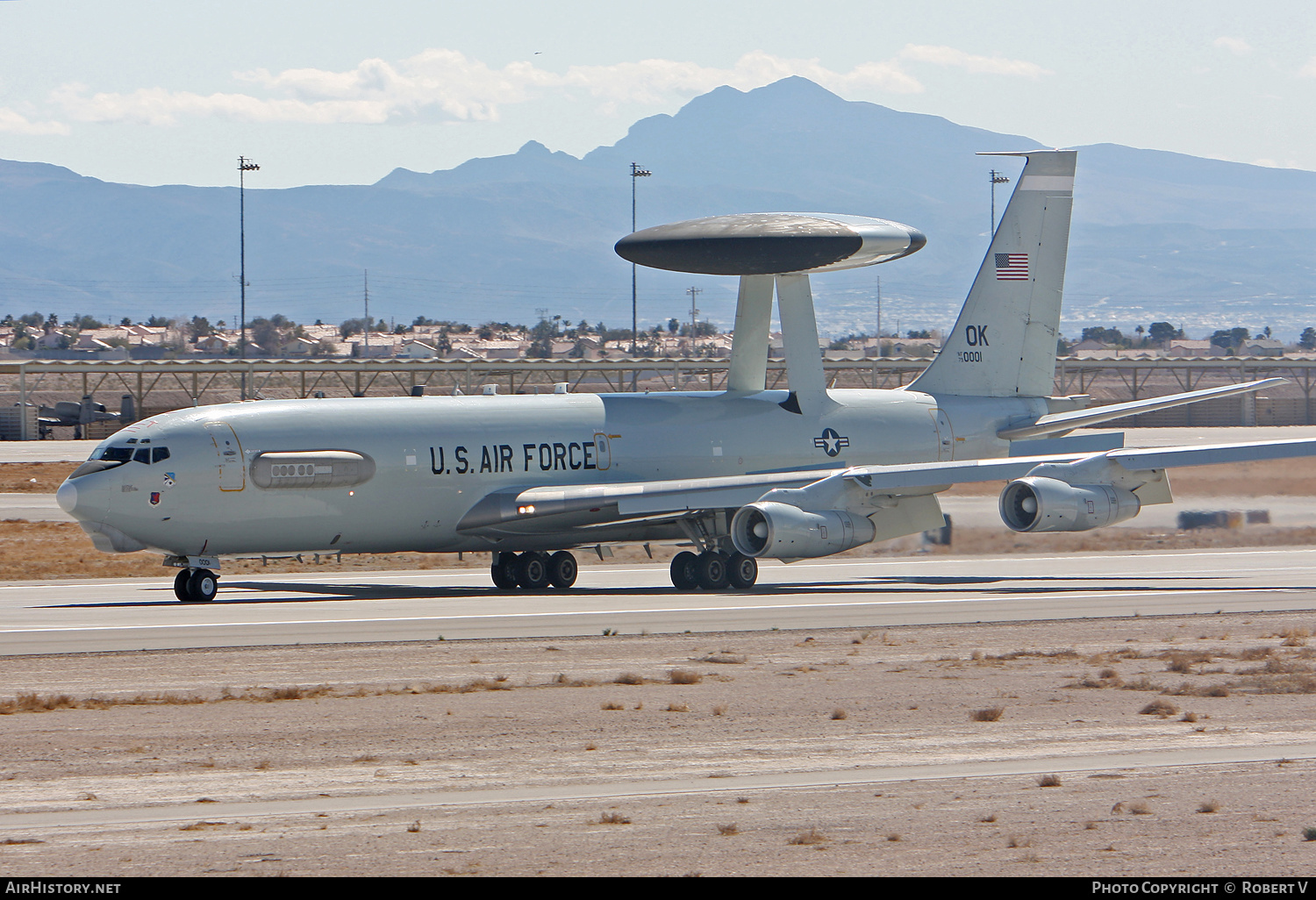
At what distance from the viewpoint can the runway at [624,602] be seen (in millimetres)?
28078

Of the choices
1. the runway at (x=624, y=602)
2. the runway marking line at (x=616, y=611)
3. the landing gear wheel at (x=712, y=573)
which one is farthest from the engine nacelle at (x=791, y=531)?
the runway marking line at (x=616, y=611)

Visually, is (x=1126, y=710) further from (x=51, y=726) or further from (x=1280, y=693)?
(x=51, y=726)

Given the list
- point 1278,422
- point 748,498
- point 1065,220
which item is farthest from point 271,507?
point 1278,422

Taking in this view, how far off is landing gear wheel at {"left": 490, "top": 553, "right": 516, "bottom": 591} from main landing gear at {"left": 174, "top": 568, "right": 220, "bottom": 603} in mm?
7365

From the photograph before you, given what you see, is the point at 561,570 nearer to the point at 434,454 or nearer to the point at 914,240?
the point at 434,454

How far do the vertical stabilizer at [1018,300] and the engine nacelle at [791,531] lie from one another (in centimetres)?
1025

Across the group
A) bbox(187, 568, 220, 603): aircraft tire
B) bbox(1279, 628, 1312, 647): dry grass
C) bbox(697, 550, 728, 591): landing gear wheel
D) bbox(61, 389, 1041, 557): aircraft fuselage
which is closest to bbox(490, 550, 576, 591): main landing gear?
bbox(61, 389, 1041, 557): aircraft fuselage

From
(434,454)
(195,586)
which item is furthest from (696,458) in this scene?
(195,586)

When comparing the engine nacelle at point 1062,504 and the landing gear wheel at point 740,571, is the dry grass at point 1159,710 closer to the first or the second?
the engine nacelle at point 1062,504

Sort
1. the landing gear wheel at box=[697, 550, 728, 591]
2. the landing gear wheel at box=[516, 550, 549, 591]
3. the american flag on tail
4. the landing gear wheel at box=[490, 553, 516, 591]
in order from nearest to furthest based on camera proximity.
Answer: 1. the landing gear wheel at box=[697, 550, 728, 591]
2. the landing gear wheel at box=[516, 550, 549, 591]
3. the landing gear wheel at box=[490, 553, 516, 591]
4. the american flag on tail

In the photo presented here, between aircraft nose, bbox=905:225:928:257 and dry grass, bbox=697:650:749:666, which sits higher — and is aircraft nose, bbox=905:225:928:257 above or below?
above

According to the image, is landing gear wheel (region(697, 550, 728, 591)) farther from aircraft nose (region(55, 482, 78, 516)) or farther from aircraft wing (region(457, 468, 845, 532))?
aircraft nose (region(55, 482, 78, 516))

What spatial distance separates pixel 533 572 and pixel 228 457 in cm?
839

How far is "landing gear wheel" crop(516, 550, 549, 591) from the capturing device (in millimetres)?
37875
